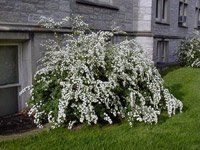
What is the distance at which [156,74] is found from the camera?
7.35m

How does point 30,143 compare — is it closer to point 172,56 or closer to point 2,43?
point 2,43

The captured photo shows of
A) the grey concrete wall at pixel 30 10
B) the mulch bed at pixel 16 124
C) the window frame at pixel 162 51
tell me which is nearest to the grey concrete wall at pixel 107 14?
the grey concrete wall at pixel 30 10

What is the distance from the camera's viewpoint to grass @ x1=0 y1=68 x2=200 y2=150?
522 cm

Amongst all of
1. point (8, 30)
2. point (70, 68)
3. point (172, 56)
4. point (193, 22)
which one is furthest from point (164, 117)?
point (193, 22)

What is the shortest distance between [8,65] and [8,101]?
717 mm

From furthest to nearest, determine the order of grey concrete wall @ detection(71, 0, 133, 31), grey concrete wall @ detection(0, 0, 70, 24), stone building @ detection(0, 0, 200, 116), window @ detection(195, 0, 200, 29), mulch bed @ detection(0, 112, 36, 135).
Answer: window @ detection(195, 0, 200, 29) → grey concrete wall @ detection(71, 0, 133, 31) → stone building @ detection(0, 0, 200, 116) → grey concrete wall @ detection(0, 0, 70, 24) → mulch bed @ detection(0, 112, 36, 135)

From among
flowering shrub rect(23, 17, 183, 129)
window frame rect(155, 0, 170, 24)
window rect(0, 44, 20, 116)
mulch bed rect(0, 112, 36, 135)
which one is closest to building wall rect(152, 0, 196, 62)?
window frame rect(155, 0, 170, 24)

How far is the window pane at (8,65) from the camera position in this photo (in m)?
6.88

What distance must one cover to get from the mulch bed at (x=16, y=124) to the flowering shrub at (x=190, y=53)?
1038 cm

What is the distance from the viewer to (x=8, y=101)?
707 cm

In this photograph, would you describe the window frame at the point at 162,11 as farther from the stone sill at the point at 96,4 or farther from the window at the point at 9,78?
the window at the point at 9,78

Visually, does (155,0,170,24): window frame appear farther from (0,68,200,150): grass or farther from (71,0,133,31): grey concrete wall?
(0,68,200,150): grass

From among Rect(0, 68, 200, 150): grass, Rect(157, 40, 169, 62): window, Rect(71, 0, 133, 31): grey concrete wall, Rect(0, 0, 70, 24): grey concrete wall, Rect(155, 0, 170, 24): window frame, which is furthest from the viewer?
Rect(157, 40, 169, 62): window

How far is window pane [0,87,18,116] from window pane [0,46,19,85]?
0.58 ft
